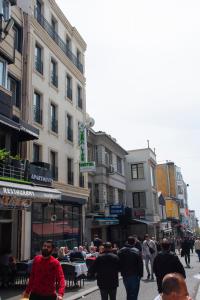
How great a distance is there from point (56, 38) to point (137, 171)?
21.6 metres

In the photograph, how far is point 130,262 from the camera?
8.00 metres

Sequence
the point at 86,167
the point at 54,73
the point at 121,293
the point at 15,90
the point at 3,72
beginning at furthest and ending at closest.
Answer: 1. the point at 86,167
2. the point at 54,73
3. the point at 15,90
4. the point at 3,72
5. the point at 121,293

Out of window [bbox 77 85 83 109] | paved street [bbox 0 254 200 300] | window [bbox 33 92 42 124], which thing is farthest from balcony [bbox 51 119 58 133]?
paved street [bbox 0 254 200 300]

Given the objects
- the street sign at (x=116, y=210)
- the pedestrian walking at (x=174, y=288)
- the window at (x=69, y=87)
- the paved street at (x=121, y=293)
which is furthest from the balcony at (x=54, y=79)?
the pedestrian walking at (x=174, y=288)

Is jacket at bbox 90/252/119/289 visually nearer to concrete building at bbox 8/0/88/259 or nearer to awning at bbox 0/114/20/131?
awning at bbox 0/114/20/131

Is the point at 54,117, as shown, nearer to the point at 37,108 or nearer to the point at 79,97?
the point at 37,108

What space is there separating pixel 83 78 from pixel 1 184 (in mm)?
17930

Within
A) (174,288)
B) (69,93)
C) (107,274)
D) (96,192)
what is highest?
(69,93)

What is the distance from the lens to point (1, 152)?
13.6 metres

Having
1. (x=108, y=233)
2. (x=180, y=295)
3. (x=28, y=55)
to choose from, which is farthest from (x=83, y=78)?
(x=180, y=295)

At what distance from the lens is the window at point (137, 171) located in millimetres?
42031

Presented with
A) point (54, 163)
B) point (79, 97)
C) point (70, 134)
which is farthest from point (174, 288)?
point (79, 97)

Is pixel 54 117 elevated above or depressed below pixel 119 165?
above

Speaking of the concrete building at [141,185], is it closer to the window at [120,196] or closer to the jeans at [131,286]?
the window at [120,196]
